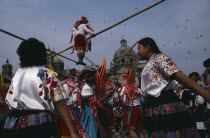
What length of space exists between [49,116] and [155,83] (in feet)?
4.16

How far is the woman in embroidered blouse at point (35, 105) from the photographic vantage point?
2104mm

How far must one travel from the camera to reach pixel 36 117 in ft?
6.91

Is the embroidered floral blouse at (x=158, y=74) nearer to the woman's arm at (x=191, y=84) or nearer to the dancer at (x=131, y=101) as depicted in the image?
the woman's arm at (x=191, y=84)

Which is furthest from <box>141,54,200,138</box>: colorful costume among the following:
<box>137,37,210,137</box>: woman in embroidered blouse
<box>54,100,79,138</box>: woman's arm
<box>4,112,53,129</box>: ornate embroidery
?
<box>4,112,53,129</box>: ornate embroidery

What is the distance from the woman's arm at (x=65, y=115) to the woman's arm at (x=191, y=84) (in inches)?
49.1

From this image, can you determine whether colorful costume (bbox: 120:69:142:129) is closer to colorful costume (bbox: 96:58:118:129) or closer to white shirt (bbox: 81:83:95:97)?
colorful costume (bbox: 96:58:118:129)

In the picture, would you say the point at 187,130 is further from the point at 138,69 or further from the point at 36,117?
the point at 138,69

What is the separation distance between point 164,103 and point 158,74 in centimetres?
34

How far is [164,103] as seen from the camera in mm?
2605

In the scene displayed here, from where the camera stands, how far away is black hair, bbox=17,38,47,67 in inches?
91.0

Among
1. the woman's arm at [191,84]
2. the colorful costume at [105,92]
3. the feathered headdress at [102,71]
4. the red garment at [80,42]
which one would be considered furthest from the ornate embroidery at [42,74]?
the red garment at [80,42]

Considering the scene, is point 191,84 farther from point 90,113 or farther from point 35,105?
point 90,113

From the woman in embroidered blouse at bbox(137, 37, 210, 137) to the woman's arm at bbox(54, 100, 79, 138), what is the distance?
1007mm

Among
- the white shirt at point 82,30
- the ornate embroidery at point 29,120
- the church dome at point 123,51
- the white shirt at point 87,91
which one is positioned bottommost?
the ornate embroidery at point 29,120
